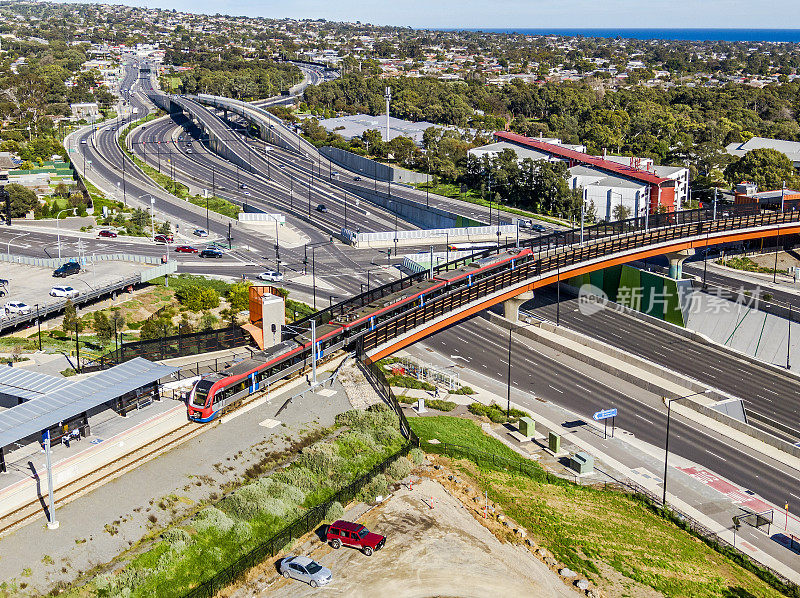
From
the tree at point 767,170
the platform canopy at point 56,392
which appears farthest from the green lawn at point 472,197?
the platform canopy at point 56,392

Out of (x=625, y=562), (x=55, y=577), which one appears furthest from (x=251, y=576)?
(x=625, y=562)

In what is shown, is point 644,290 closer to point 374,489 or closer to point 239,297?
point 239,297

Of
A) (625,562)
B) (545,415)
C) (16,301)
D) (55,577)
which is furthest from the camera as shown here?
(16,301)

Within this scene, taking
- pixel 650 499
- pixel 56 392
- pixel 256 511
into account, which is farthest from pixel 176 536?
pixel 650 499

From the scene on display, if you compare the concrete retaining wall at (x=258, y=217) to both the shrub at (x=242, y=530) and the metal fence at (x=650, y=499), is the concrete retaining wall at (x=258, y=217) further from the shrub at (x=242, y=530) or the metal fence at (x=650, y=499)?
the shrub at (x=242, y=530)

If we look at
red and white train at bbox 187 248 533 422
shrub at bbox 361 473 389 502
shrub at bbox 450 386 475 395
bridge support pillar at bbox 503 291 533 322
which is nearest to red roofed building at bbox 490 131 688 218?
bridge support pillar at bbox 503 291 533 322

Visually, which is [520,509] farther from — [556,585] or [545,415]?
[545,415]
